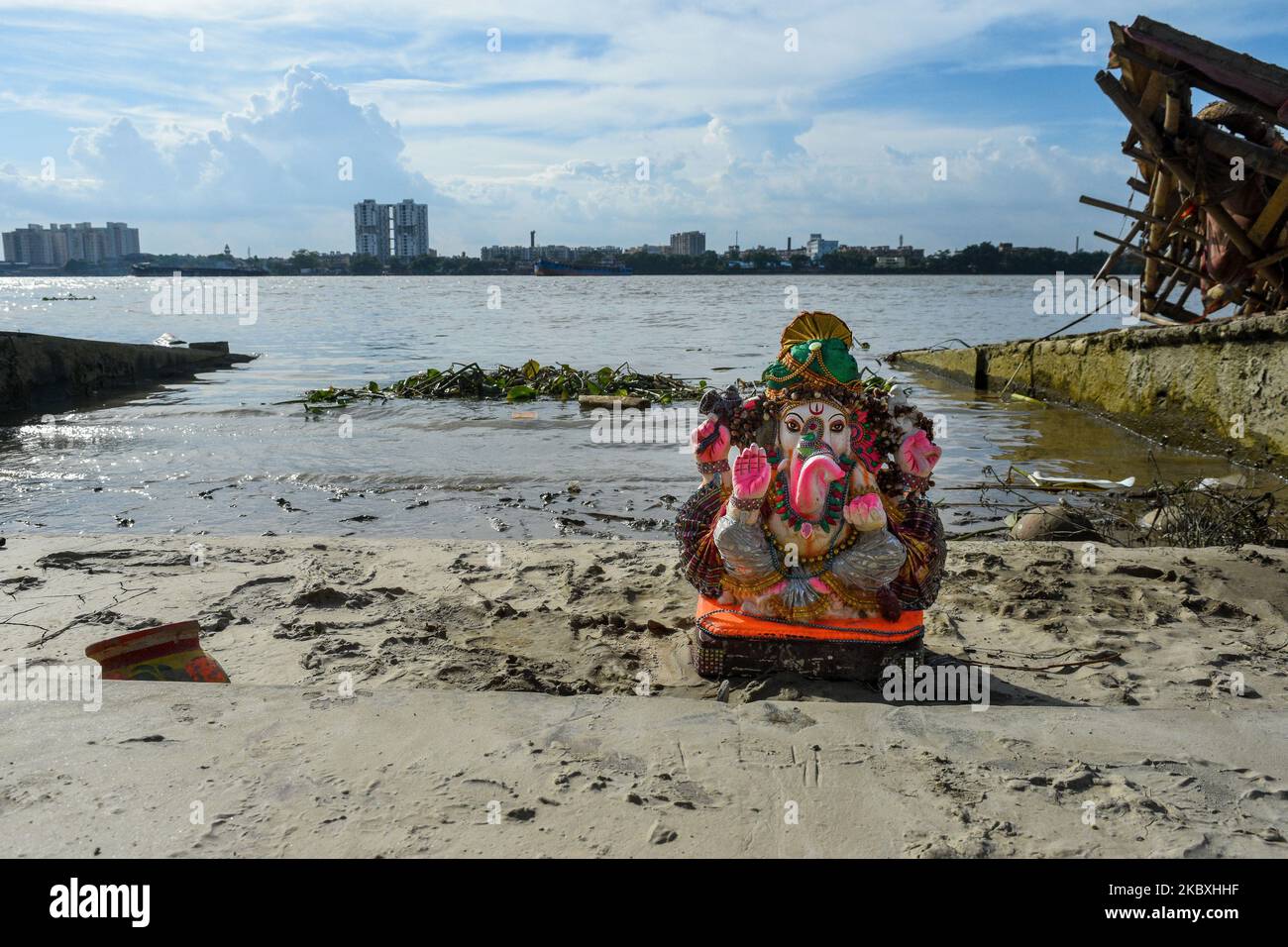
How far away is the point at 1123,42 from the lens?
37.6ft

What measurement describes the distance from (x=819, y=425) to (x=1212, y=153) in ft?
30.5

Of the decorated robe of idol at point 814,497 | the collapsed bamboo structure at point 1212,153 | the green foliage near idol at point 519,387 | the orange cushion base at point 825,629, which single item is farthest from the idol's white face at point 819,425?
the green foliage near idol at point 519,387

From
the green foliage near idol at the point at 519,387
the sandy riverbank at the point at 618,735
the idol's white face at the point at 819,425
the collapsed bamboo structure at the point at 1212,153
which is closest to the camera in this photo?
the sandy riverbank at the point at 618,735

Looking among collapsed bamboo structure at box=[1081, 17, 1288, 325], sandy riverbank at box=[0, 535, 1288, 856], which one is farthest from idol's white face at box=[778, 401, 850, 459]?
collapsed bamboo structure at box=[1081, 17, 1288, 325]

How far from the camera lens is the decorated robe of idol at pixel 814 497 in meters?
5.02

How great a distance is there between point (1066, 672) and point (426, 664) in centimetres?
337

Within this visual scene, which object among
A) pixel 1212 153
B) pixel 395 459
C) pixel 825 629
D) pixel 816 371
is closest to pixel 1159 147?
pixel 1212 153

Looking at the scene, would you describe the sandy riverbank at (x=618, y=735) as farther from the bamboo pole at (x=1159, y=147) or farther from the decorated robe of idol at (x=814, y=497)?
the bamboo pole at (x=1159, y=147)

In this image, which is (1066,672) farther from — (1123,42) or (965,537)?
(1123,42)

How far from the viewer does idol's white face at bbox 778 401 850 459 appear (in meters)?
5.12

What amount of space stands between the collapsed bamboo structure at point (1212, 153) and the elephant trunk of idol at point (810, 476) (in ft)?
27.6

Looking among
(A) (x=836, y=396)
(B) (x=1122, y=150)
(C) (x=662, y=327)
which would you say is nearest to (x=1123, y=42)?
(B) (x=1122, y=150)

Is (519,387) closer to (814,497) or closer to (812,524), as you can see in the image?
(812,524)

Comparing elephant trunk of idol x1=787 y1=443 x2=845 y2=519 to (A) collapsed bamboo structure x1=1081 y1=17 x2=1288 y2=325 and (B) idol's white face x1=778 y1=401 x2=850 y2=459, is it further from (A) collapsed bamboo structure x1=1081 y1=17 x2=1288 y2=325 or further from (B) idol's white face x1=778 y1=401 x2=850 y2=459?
(A) collapsed bamboo structure x1=1081 y1=17 x2=1288 y2=325
